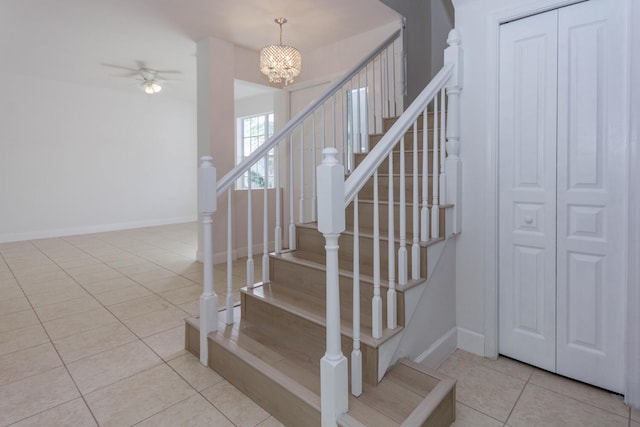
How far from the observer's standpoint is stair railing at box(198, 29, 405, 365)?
6.54ft

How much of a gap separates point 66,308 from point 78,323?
1.34 ft

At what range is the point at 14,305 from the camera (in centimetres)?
291

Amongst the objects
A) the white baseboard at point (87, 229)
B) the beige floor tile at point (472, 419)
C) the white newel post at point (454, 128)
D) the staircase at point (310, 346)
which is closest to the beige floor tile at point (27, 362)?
the staircase at point (310, 346)

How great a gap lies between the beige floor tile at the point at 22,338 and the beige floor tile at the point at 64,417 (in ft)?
2.80

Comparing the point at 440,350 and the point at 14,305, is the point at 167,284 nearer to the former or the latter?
A: the point at 14,305

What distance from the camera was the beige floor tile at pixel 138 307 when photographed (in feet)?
8.95

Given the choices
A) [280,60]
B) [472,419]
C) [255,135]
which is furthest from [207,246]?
[255,135]

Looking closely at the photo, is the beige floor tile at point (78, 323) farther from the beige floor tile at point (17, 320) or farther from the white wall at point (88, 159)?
the white wall at point (88, 159)

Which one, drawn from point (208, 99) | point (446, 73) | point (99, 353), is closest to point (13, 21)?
point (208, 99)

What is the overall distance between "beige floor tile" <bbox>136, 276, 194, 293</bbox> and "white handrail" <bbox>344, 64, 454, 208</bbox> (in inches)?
101

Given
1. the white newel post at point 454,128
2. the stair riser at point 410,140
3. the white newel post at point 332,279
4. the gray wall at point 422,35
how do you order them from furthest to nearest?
the gray wall at point 422,35, the stair riser at point 410,140, the white newel post at point 454,128, the white newel post at point 332,279

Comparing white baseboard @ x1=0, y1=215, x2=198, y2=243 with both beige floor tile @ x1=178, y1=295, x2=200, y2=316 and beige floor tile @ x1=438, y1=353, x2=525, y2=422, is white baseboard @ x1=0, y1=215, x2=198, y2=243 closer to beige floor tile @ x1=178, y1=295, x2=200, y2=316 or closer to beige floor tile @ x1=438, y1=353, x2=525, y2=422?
beige floor tile @ x1=178, y1=295, x2=200, y2=316

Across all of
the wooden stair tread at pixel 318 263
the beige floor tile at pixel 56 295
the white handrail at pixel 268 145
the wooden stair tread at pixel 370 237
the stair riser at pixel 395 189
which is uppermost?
the white handrail at pixel 268 145

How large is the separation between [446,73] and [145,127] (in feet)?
21.8
